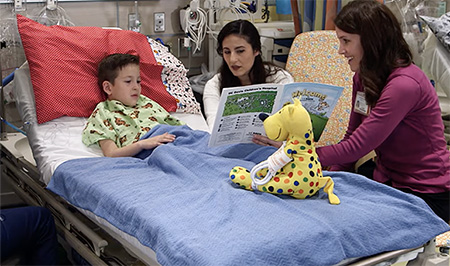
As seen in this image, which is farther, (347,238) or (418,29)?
(418,29)

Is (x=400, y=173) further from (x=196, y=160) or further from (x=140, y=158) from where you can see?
(x=140, y=158)

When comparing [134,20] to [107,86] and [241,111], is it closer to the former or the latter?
[107,86]

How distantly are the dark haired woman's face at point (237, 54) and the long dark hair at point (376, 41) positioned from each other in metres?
0.67

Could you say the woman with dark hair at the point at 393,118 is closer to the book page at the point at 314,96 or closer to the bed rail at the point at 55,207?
the book page at the point at 314,96

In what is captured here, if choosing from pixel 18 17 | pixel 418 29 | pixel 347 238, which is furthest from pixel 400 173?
pixel 18 17

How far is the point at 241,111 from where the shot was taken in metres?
2.10

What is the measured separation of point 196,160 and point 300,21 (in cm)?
177

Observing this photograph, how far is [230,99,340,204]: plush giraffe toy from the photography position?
178 centimetres

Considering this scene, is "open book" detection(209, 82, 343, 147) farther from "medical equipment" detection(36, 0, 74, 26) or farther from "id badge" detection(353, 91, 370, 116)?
"medical equipment" detection(36, 0, 74, 26)

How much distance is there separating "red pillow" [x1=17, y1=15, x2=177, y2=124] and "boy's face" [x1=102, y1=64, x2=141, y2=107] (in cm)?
13

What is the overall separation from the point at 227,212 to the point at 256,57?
1.34 metres

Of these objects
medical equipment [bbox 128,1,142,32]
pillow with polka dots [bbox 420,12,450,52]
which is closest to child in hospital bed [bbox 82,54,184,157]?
medical equipment [bbox 128,1,142,32]

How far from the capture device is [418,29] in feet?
9.59

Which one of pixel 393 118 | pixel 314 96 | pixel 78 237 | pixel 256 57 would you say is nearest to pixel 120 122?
pixel 78 237
